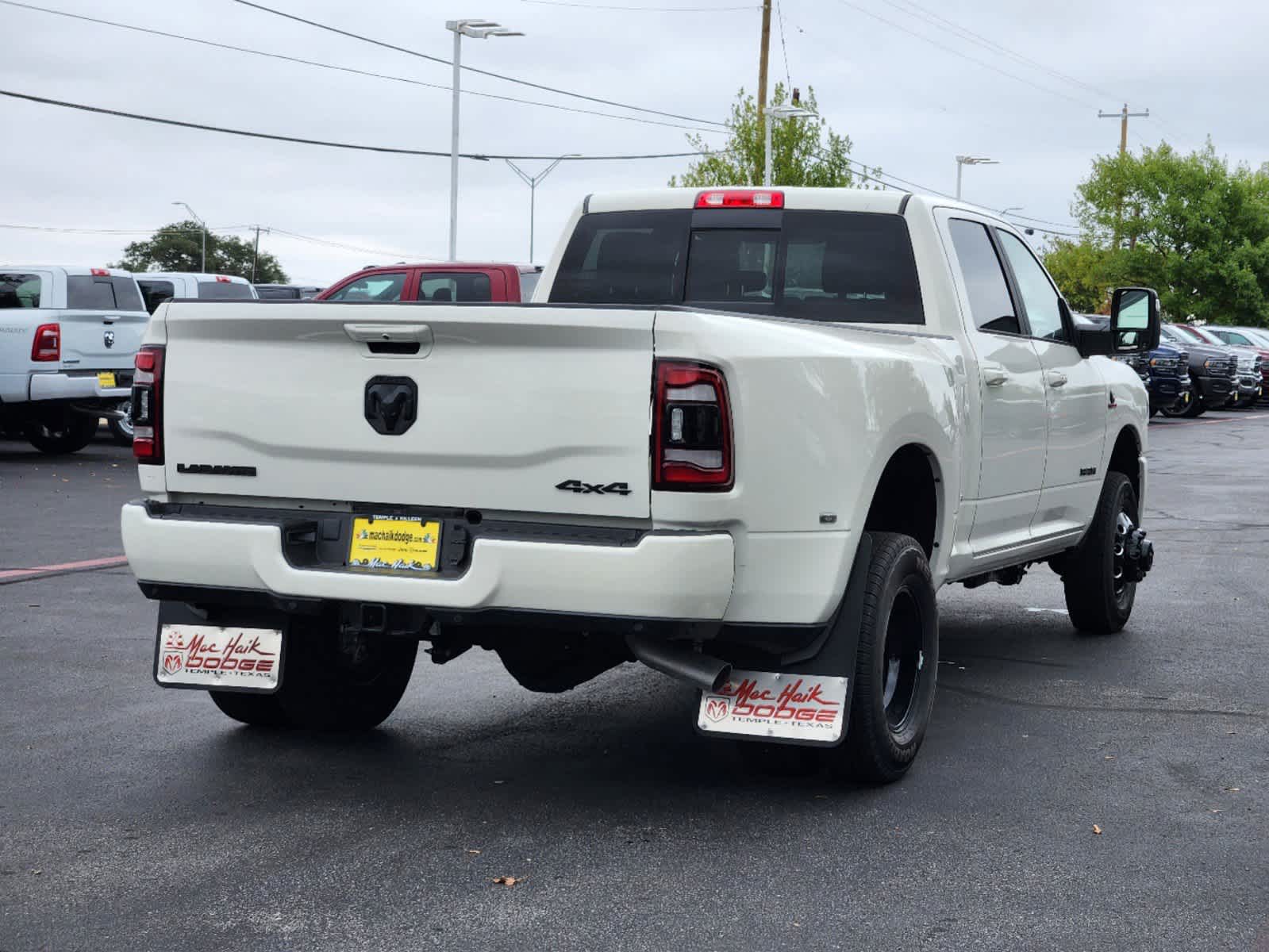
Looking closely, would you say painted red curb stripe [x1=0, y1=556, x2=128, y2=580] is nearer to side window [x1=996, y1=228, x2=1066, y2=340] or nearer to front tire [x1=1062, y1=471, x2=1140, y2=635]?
front tire [x1=1062, y1=471, x2=1140, y2=635]

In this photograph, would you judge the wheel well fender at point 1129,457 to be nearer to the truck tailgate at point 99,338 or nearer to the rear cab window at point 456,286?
the rear cab window at point 456,286

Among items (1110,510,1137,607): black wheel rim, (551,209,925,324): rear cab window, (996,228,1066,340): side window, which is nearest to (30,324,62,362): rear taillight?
(551,209,925,324): rear cab window

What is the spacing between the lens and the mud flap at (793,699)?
4.98 metres

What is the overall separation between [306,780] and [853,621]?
1833 mm

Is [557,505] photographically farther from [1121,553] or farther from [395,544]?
[1121,553]

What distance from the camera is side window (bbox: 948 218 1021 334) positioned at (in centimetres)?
672

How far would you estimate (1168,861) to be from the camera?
473 cm

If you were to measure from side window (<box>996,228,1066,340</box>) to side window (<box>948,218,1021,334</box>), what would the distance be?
19 centimetres

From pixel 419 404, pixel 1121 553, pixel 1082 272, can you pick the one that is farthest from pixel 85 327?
pixel 1082 272

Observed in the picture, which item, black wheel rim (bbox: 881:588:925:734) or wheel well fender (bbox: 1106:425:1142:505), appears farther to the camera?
wheel well fender (bbox: 1106:425:1142:505)

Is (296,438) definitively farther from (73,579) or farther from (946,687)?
(73,579)

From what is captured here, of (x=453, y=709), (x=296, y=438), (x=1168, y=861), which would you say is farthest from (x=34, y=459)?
(x=1168, y=861)

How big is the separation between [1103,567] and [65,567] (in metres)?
6.30

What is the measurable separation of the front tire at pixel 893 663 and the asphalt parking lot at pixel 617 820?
0.48 ft
